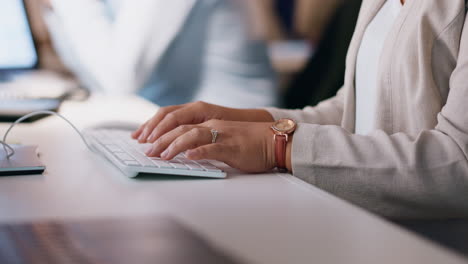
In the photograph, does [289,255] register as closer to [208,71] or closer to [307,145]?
[307,145]

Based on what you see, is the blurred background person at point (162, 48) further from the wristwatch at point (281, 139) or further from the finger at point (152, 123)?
the wristwatch at point (281, 139)

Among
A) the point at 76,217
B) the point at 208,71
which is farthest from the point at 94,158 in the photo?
the point at 208,71

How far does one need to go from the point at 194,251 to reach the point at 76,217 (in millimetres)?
162

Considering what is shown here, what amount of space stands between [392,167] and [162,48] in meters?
1.49

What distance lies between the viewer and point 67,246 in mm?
474

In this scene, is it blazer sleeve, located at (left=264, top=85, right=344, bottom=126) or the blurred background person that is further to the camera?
the blurred background person

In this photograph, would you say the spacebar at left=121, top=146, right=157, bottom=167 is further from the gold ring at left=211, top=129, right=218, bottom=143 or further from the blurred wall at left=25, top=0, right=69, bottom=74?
the blurred wall at left=25, top=0, right=69, bottom=74

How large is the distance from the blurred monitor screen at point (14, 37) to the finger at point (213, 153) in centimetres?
95

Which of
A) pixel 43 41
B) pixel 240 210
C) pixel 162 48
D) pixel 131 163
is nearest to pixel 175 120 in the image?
pixel 131 163

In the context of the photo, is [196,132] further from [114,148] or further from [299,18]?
[299,18]

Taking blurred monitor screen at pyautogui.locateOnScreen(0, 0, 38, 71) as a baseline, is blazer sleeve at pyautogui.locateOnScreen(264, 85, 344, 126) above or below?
below

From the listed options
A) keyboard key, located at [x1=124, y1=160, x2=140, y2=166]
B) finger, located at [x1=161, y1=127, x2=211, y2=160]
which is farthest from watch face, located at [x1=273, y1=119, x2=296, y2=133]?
keyboard key, located at [x1=124, y1=160, x2=140, y2=166]

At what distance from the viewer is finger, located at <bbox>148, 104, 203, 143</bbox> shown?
91 cm

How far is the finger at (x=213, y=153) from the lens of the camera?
764 millimetres
